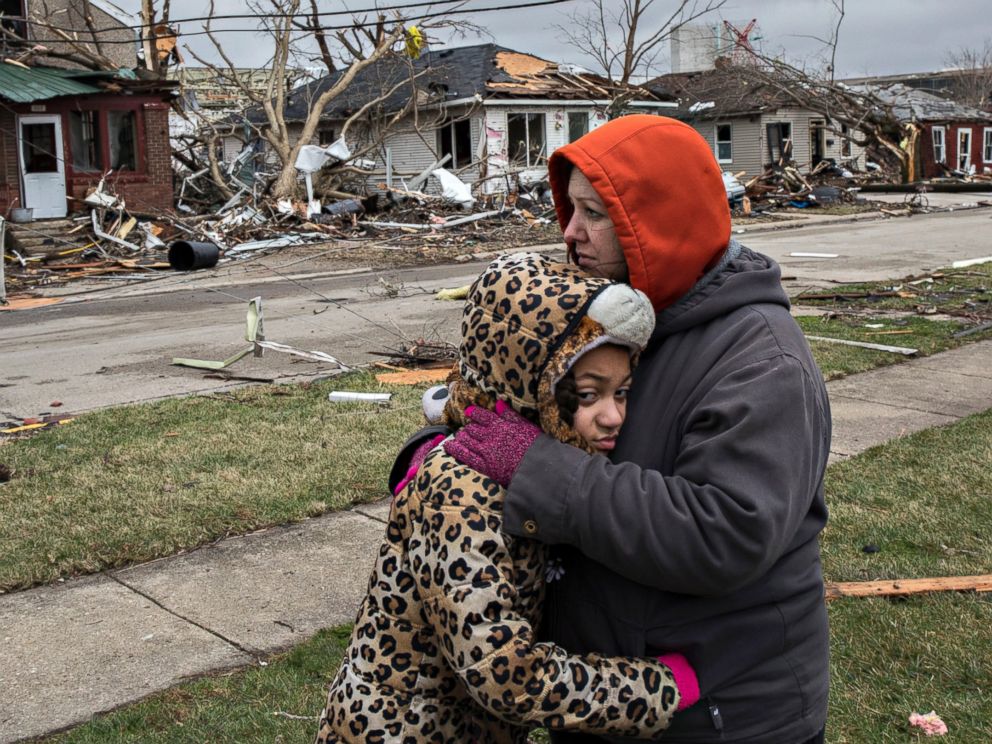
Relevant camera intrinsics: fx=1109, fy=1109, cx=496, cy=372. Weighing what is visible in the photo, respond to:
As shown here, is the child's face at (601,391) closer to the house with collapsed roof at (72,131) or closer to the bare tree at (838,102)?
the house with collapsed roof at (72,131)

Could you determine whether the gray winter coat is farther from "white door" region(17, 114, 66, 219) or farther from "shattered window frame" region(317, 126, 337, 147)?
"shattered window frame" region(317, 126, 337, 147)

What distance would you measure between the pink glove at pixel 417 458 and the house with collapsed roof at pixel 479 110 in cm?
3166

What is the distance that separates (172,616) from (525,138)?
109ft

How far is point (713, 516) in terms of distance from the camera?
1.70m

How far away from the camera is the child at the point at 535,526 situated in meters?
1.78

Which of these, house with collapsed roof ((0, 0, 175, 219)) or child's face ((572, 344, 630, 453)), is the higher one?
house with collapsed roof ((0, 0, 175, 219))

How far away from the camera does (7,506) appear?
5.68 meters

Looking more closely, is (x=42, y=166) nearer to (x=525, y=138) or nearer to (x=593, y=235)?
(x=525, y=138)

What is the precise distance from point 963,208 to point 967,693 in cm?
3265

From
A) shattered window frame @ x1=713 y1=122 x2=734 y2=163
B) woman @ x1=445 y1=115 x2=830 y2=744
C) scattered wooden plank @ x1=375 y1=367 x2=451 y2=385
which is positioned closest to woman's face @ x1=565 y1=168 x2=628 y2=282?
woman @ x1=445 y1=115 x2=830 y2=744

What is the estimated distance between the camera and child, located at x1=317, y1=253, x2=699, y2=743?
5.85 feet

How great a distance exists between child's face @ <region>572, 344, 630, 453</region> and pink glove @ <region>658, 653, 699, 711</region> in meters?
0.37

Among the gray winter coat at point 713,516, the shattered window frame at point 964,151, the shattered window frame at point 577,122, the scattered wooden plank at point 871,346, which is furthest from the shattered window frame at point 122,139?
the shattered window frame at point 964,151

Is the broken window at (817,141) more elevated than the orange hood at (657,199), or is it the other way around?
the broken window at (817,141)
